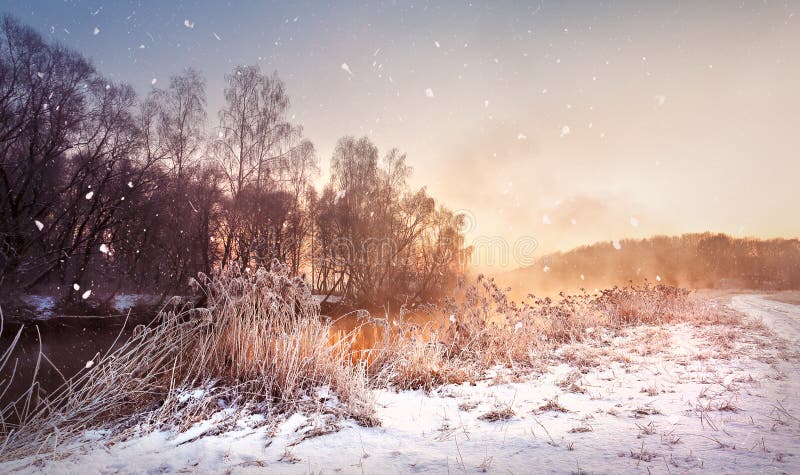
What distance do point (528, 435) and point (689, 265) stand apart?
29339mm

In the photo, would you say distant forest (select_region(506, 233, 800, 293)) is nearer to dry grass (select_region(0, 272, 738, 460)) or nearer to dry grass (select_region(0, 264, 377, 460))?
dry grass (select_region(0, 272, 738, 460))

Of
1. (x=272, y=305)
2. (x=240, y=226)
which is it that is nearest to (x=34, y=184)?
(x=240, y=226)

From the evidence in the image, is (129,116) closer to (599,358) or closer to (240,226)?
(240,226)

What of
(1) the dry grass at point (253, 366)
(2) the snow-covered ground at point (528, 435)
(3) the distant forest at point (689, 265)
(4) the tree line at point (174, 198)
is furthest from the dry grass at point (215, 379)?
(3) the distant forest at point (689, 265)

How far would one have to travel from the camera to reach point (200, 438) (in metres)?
2.71

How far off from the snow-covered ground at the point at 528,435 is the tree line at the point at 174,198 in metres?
9.48

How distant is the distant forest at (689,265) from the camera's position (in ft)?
76.4

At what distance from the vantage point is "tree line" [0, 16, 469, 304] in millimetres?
15023

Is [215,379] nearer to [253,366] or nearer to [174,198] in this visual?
[253,366]

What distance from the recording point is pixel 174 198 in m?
18.9

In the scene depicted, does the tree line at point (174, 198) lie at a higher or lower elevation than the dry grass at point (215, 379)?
higher

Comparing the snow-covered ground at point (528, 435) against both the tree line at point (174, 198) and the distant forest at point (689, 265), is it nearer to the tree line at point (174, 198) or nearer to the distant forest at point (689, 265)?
the tree line at point (174, 198)

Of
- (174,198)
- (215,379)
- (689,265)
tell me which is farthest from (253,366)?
(689,265)

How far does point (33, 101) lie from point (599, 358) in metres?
21.1
